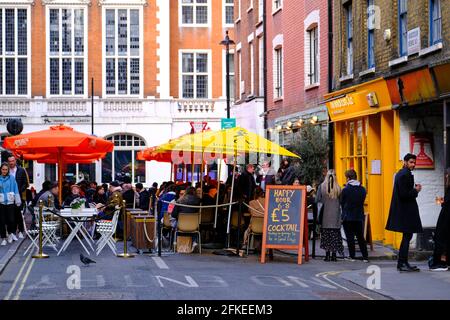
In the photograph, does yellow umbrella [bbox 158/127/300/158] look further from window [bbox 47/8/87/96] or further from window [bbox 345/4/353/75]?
window [bbox 47/8/87/96]

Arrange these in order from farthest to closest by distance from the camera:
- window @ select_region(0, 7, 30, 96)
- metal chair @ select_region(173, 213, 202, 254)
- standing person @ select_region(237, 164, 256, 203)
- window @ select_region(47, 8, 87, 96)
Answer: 1. window @ select_region(47, 8, 87, 96)
2. window @ select_region(0, 7, 30, 96)
3. standing person @ select_region(237, 164, 256, 203)
4. metal chair @ select_region(173, 213, 202, 254)

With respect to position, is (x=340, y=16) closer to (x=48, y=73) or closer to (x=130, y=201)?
(x=130, y=201)

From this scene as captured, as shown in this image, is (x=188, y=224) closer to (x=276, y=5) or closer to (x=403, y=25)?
(x=403, y=25)

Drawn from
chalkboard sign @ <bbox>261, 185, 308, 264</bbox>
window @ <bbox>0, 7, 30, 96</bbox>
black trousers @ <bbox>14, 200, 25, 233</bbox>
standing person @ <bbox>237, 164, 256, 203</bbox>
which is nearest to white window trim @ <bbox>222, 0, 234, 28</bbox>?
window @ <bbox>0, 7, 30, 96</bbox>

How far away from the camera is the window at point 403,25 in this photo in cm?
2238

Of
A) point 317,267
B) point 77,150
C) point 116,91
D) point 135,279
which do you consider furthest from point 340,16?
point 116,91

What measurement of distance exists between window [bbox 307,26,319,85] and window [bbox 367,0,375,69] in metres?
4.69

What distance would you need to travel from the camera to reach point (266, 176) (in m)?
30.2

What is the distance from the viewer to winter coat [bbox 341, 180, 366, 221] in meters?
20.7

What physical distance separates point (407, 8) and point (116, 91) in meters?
31.2

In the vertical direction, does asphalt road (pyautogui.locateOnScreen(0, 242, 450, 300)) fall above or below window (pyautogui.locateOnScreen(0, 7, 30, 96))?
below

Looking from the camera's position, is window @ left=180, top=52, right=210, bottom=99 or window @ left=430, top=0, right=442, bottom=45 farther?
window @ left=180, top=52, right=210, bottom=99

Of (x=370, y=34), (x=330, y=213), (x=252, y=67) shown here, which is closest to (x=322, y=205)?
(x=330, y=213)

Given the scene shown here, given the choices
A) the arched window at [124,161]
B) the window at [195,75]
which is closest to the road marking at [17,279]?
the arched window at [124,161]
